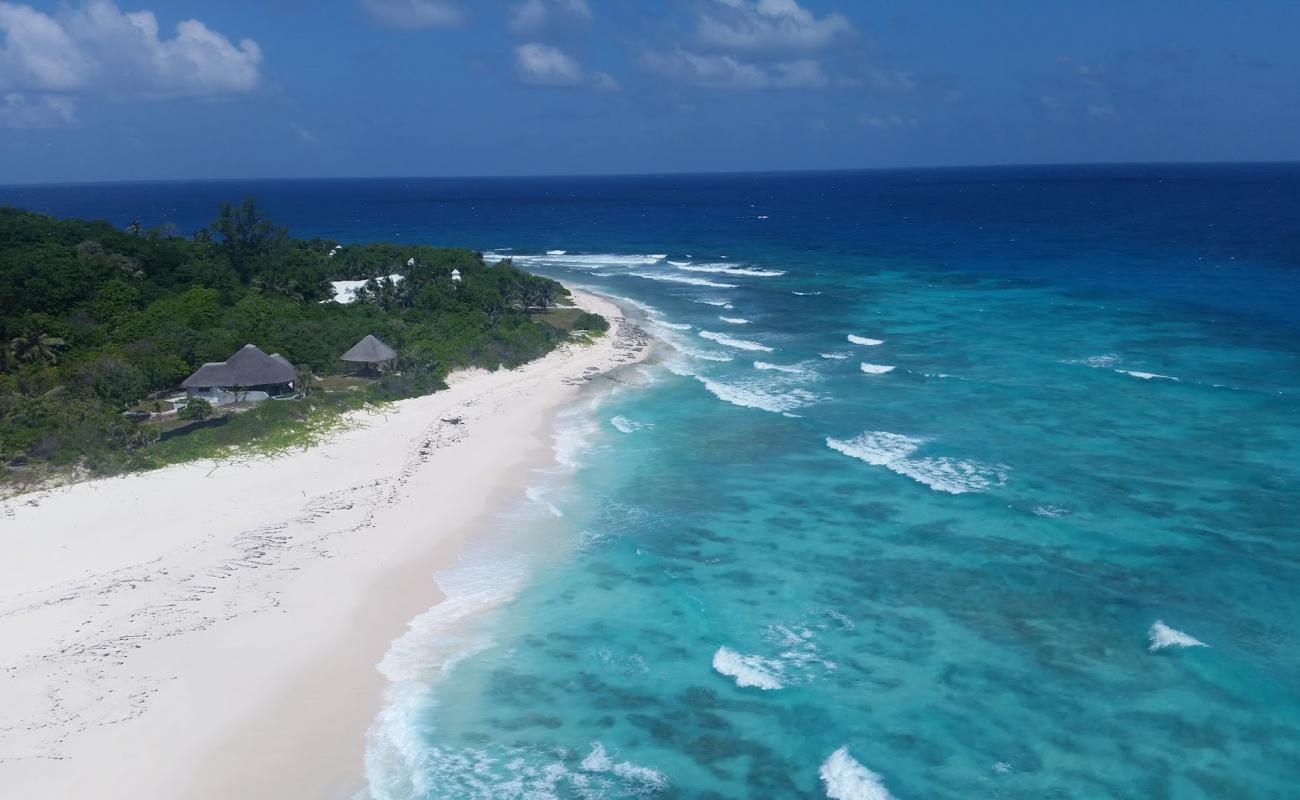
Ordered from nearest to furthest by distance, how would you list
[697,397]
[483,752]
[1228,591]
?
1. [483,752]
2. [1228,591]
3. [697,397]

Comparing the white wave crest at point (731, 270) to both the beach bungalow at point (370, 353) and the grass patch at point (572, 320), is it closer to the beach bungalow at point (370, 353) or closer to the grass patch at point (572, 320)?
the grass patch at point (572, 320)

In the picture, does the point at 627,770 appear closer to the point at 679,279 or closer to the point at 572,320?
the point at 572,320

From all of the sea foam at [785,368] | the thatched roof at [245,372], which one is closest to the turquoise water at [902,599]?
the sea foam at [785,368]

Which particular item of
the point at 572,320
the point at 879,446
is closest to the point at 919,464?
the point at 879,446

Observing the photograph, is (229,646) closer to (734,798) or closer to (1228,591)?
(734,798)

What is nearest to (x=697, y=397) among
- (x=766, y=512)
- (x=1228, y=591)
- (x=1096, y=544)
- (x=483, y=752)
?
(x=766, y=512)

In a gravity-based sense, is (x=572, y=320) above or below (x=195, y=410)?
above
